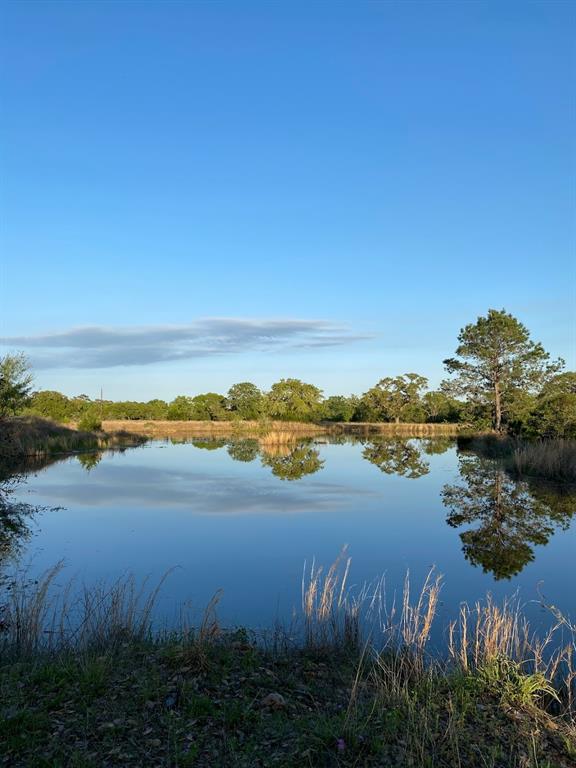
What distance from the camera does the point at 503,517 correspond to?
16.4 meters

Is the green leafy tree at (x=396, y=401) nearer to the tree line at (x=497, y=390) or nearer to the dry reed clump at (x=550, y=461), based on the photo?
the tree line at (x=497, y=390)

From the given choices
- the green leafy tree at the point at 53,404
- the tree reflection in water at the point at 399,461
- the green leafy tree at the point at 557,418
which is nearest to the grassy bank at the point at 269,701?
the tree reflection in water at the point at 399,461

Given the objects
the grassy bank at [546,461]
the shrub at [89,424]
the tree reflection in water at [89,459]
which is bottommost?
the tree reflection in water at [89,459]

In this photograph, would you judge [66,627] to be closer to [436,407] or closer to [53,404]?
[53,404]

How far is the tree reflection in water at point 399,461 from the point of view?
2792 cm

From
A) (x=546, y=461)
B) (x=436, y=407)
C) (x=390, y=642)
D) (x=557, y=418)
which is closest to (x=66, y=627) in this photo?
(x=390, y=642)

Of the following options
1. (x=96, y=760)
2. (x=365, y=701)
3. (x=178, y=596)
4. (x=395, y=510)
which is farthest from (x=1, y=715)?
(x=395, y=510)

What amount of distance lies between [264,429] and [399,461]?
33.0m

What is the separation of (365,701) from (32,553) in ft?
29.9

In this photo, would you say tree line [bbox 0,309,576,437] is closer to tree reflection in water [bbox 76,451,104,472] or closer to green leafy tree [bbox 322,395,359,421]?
tree reflection in water [bbox 76,451,104,472]

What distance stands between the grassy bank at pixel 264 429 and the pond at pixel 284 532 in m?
38.0

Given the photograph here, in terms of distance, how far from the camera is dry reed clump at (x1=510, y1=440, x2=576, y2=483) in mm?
22719

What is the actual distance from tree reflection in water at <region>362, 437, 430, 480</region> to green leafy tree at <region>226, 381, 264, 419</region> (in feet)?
171

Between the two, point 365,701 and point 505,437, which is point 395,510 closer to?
point 365,701
